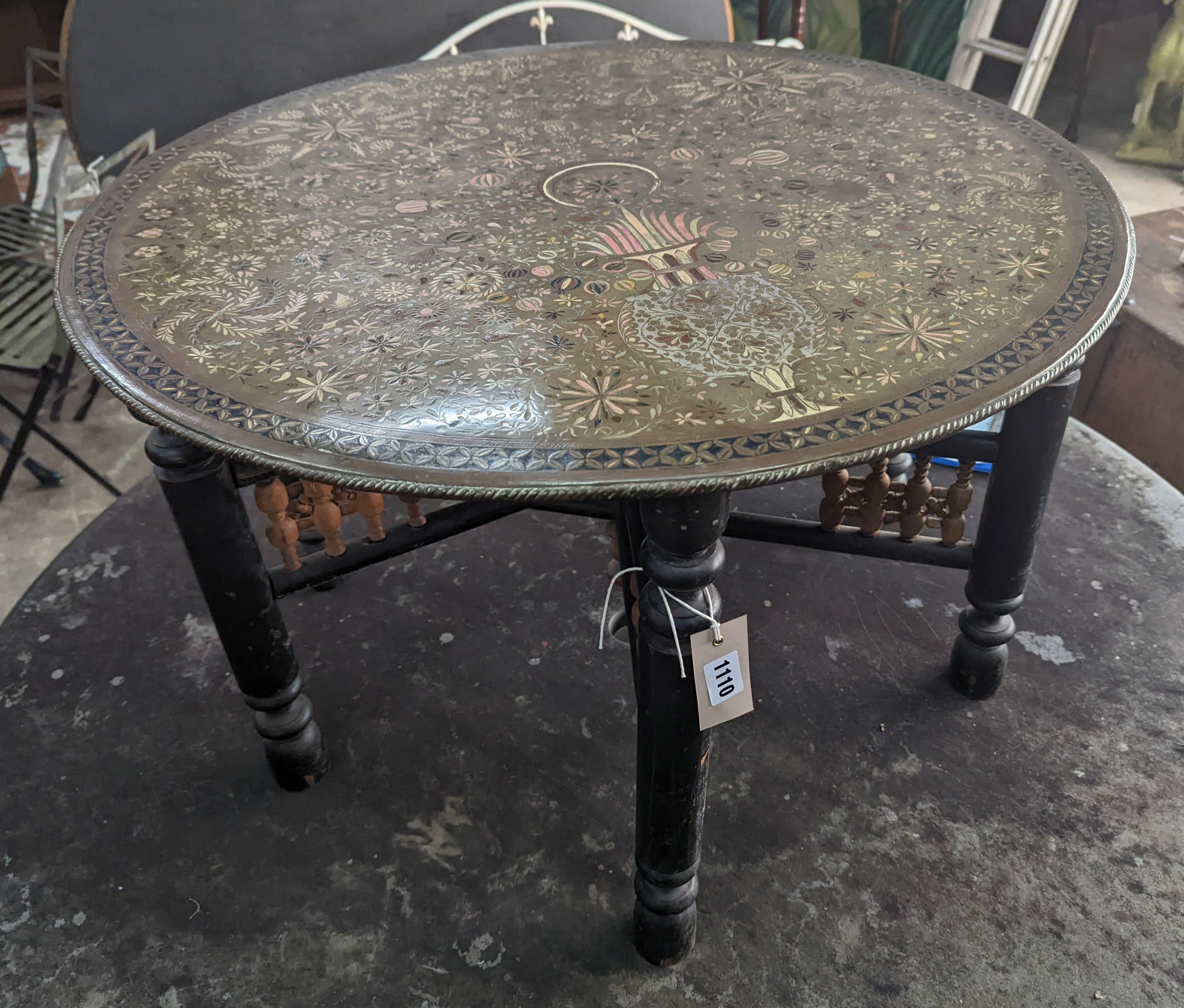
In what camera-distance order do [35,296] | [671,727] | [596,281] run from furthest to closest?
[35,296], [596,281], [671,727]

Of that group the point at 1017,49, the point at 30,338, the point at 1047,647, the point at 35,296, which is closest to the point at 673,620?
the point at 1047,647

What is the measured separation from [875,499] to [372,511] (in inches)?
38.4

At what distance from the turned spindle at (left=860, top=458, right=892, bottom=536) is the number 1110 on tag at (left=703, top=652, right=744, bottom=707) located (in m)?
0.67

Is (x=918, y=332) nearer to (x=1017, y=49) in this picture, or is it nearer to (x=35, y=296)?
(x=35, y=296)

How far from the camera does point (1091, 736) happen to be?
1.96m

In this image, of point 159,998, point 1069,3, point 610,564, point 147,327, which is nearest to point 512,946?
point 159,998


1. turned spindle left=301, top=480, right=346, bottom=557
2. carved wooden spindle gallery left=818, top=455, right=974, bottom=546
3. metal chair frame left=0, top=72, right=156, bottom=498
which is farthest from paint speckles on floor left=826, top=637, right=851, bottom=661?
metal chair frame left=0, top=72, right=156, bottom=498

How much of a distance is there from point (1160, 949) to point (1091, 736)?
45 centimetres

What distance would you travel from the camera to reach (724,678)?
4.25ft

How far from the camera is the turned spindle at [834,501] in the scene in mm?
1866

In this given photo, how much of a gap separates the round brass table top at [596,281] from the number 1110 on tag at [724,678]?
0.30 meters

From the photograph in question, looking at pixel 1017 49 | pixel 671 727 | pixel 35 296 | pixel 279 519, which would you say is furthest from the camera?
pixel 1017 49

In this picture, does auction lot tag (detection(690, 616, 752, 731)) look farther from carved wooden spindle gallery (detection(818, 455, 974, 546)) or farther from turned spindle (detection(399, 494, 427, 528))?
turned spindle (detection(399, 494, 427, 528))

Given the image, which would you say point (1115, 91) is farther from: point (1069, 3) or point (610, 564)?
point (610, 564)
